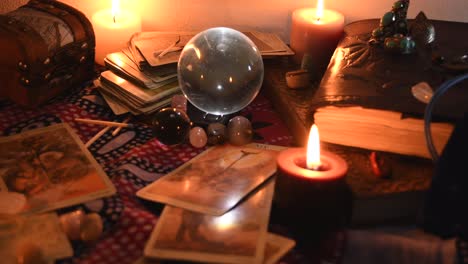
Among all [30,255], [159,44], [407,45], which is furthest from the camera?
[159,44]

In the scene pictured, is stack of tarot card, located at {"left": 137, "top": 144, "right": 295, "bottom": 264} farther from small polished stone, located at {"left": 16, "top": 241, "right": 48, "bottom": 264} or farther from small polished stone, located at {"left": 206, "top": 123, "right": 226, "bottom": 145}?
small polished stone, located at {"left": 16, "top": 241, "right": 48, "bottom": 264}

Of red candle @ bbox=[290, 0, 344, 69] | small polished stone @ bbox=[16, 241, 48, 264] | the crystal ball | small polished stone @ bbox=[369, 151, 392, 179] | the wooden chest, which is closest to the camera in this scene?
small polished stone @ bbox=[16, 241, 48, 264]

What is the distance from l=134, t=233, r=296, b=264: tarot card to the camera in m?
0.82

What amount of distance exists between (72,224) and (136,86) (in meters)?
0.43

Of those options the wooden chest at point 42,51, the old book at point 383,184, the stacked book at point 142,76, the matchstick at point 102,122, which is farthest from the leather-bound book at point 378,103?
the wooden chest at point 42,51

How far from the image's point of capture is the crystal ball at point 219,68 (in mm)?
1062

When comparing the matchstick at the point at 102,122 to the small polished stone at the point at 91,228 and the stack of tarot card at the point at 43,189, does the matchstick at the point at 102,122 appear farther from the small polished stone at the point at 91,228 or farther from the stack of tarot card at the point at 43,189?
the small polished stone at the point at 91,228

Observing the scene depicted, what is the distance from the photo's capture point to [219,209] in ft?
3.01

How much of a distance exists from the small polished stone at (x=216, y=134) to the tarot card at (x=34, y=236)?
1.14 feet

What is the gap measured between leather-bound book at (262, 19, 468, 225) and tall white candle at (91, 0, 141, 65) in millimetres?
382

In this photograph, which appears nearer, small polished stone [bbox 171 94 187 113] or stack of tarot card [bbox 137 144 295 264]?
stack of tarot card [bbox 137 144 295 264]

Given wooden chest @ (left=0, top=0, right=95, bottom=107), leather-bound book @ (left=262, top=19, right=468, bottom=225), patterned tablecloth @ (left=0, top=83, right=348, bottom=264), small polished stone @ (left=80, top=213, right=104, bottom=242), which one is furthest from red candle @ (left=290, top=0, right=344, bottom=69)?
small polished stone @ (left=80, top=213, right=104, bottom=242)

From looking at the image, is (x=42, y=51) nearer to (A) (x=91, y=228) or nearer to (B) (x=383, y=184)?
(A) (x=91, y=228)

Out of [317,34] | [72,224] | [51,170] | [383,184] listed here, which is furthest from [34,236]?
[317,34]
